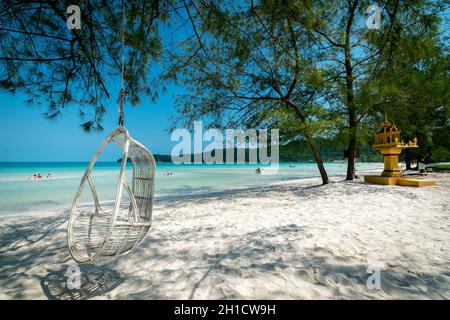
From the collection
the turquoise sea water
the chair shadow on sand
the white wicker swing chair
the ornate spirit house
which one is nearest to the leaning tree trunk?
the ornate spirit house

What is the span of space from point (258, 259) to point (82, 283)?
1669mm

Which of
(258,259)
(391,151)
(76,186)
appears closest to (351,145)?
(391,151)

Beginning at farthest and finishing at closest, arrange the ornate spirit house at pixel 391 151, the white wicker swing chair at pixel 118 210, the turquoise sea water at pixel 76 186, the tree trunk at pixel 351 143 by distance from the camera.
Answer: the tree trunk at pixel 351 143
the turquoise sea water at pixel 76 186
the ornate spirit house at pixel 391 151
the white wicker swing chair at pixel 118 210

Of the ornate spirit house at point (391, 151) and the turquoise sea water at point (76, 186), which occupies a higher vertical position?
the ornate spirit house at point (391, 151)

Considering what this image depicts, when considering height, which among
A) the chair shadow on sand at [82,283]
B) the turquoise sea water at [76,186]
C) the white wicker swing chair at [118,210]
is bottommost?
the turquoise sea water at [76,186]

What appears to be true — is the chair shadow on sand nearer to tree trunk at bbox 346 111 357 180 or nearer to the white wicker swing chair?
the white wicker swing chair

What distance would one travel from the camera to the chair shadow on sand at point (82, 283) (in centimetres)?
193

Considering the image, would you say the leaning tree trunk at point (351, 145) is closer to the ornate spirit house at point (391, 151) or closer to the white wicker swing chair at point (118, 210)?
the ornate spirit house at point (391, 151)

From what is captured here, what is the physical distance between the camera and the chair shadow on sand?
1932mm

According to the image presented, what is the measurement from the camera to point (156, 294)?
6.17ft

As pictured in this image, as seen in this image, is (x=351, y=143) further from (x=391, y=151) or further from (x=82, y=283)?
(x=82, y=283)

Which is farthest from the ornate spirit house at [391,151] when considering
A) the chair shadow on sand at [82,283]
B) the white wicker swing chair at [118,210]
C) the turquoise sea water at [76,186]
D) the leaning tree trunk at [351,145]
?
the chair shadow on sand at [82,283]

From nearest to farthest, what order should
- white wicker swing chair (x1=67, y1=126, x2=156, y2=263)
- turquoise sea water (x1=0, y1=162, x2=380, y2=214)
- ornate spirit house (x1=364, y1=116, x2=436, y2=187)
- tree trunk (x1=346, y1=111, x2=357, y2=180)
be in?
white wicker swing chair (x1=67, y1=126, x2=156, y2=263) < ornate spirit house (x1=364, y1=116, x2=436, y2=187) < turquoise sea water (x1=0, y1=162, x2=380, y2=214) < tree trunk (x1=346, y1=111, x2=357, y2=180)

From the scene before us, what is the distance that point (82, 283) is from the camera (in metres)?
2.11
